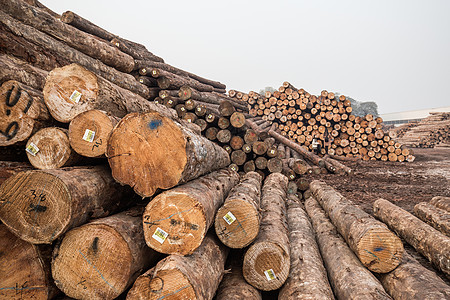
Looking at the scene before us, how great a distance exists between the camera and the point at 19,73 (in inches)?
102

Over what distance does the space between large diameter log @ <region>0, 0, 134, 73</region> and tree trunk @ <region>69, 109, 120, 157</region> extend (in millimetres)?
2966

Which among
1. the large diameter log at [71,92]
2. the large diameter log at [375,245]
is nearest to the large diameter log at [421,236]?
the large diameter log at [375,245]

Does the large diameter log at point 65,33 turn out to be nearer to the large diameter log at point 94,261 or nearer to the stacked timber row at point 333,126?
the large diameter log at point 94,261

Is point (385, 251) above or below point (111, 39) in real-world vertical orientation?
below

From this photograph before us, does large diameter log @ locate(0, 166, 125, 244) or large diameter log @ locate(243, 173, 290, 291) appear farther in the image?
large diameter log @ locate(243, 173, 290, 291)

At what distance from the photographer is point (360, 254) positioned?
2.60 m

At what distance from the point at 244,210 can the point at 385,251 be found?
5.36 ft

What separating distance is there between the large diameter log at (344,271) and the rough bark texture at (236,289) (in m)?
0.89

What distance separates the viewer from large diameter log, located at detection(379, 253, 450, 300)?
212 cm

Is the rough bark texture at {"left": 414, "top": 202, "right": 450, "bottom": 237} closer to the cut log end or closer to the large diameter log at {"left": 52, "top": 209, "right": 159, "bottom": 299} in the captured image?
the cut log end

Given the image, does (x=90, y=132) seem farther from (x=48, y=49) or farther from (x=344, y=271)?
(x=344, y=271)

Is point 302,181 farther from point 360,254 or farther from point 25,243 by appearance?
point 25,243

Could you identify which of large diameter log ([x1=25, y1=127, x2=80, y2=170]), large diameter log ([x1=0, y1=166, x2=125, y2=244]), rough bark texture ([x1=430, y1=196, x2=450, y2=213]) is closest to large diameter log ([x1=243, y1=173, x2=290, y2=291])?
large diameter log ([x1=0, y1=166, x2=125, y2=244])

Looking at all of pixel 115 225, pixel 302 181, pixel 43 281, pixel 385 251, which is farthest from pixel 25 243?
pixel 302 181
